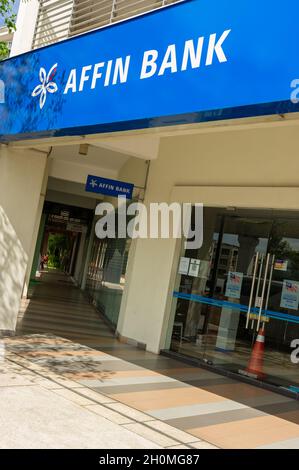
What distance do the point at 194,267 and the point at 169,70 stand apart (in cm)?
463

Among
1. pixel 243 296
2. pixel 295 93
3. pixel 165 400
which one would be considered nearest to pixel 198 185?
pixel 243 296

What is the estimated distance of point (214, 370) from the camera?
8.17 metres

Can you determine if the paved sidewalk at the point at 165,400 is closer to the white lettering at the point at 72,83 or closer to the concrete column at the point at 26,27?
the white lettering at the point at 72,83

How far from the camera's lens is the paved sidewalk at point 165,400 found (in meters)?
4.85

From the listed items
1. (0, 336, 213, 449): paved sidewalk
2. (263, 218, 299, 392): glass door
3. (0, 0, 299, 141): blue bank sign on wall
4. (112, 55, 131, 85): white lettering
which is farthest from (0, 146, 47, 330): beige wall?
(263, 218, 299, 392): glass door

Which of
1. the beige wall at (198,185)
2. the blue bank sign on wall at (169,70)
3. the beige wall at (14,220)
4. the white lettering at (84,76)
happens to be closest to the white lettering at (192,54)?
the blue bank sign on wall at (169,70)

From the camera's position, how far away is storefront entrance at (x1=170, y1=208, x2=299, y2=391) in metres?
7.66

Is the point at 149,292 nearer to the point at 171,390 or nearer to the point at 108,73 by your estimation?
the point at 171,390

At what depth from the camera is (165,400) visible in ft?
19.5

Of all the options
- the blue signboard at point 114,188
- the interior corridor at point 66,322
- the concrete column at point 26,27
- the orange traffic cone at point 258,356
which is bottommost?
the interior corridor at point 66,322

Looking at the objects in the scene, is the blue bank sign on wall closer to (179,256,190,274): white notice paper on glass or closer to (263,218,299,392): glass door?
(263,218,299,392): glass door

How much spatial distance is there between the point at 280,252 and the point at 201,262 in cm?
161

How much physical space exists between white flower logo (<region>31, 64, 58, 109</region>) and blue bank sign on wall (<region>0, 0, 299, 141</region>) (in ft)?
0.04

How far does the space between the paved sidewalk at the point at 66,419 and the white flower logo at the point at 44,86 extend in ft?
11.6
